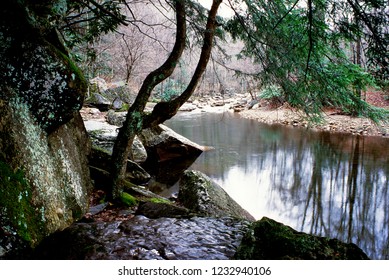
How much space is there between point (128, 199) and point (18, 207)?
95.2 inches

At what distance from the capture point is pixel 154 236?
10.2 feet

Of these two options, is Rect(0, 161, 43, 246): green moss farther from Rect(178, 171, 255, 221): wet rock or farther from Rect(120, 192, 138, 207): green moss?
Rect(178, 171, 255, 221): wet rock

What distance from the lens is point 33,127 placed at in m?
2.97

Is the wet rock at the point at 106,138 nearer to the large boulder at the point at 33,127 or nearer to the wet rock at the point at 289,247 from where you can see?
the large boulder at the point at 33,127

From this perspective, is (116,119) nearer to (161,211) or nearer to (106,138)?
→ (106,138)

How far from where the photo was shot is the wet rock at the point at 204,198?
5.18 metres

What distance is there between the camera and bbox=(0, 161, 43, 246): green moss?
2.33m

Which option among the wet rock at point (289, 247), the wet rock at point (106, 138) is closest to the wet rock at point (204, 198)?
the wet rock at point (106, 138)

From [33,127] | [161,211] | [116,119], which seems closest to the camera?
[33,127]

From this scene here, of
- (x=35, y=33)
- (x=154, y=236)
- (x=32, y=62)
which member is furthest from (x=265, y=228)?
(x=35, y=33)

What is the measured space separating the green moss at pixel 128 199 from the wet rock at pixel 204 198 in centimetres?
113

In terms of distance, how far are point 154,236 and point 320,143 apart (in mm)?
11627

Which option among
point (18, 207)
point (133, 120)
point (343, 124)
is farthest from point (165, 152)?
point (343, 124)
